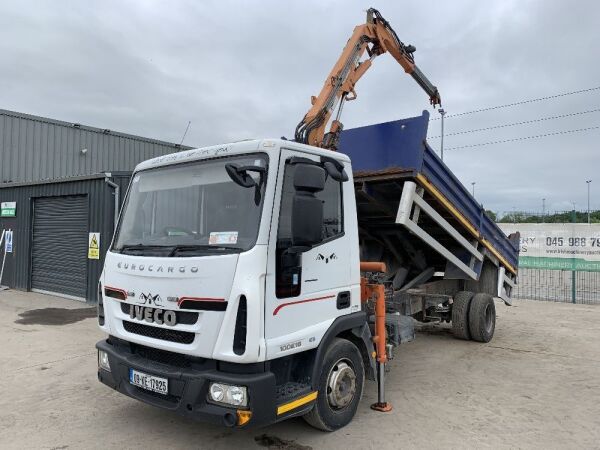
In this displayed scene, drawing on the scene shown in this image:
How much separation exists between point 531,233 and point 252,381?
16.7 m

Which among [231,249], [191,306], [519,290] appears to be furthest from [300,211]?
[519,290]

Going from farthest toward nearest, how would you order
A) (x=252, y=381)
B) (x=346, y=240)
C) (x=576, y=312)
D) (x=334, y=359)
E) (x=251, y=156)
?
(x=576, y=312), (x=346, y=240), (x=334, y=359), (x=251, y=156), (x=252, y=381)

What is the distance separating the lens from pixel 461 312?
25.6ft

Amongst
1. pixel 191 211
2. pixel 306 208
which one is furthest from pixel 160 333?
pixel 306 208

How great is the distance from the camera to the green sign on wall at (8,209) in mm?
14219

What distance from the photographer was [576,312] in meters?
11.2

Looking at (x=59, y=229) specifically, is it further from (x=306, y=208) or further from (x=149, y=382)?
(x=306, y=208)

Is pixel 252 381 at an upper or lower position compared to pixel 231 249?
lower

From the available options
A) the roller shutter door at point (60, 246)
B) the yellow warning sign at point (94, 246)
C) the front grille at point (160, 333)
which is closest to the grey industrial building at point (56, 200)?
the roller shutter door at point (60, 246)

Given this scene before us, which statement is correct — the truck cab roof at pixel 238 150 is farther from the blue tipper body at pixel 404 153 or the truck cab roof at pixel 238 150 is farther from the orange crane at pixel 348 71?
the orange crane at pixel 348 71

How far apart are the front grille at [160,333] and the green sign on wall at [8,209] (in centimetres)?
1264

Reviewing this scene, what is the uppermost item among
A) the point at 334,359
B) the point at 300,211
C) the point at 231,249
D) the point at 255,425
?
the point at 300,211

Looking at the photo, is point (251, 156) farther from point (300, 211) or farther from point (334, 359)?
point (334, 359)

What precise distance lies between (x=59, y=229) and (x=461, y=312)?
1076cm
